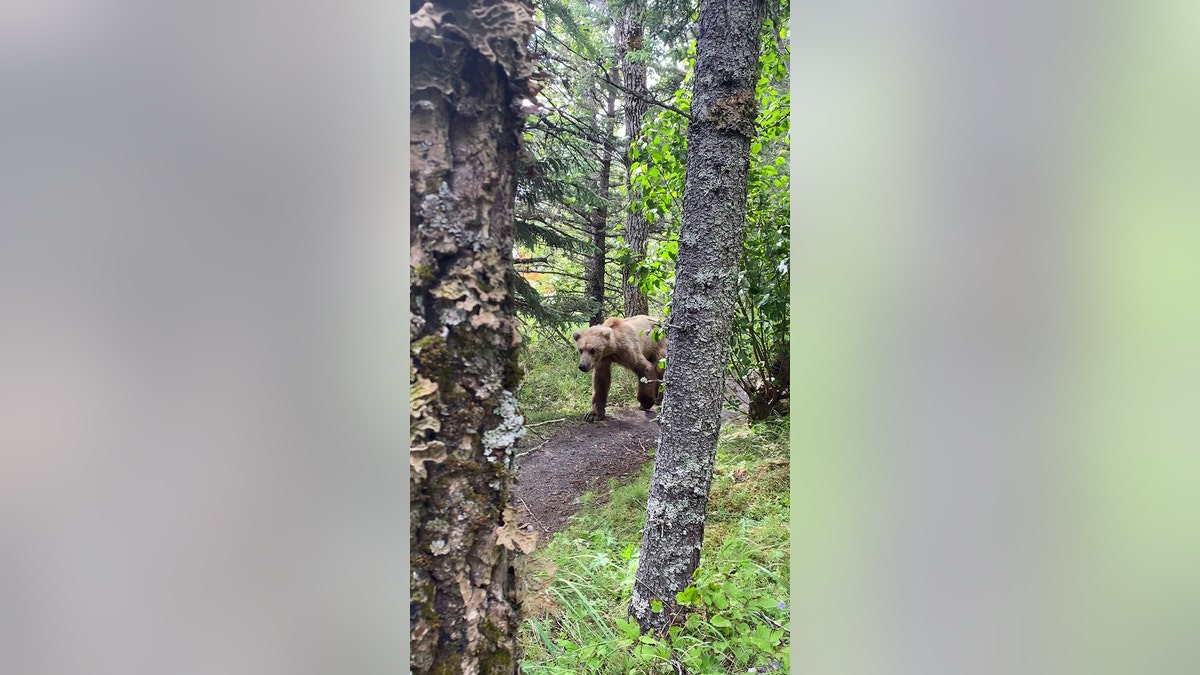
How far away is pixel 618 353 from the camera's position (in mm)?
3846

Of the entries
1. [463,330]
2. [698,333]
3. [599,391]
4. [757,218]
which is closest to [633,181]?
[757,218]

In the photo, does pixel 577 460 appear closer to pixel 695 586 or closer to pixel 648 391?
→ pixel 648 391

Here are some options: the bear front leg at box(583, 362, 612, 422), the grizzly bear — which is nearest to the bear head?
the grizzly bear

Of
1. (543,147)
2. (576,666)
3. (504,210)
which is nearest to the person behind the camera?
(504,210)

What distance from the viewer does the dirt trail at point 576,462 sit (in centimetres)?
273

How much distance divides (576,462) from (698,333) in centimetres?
206
